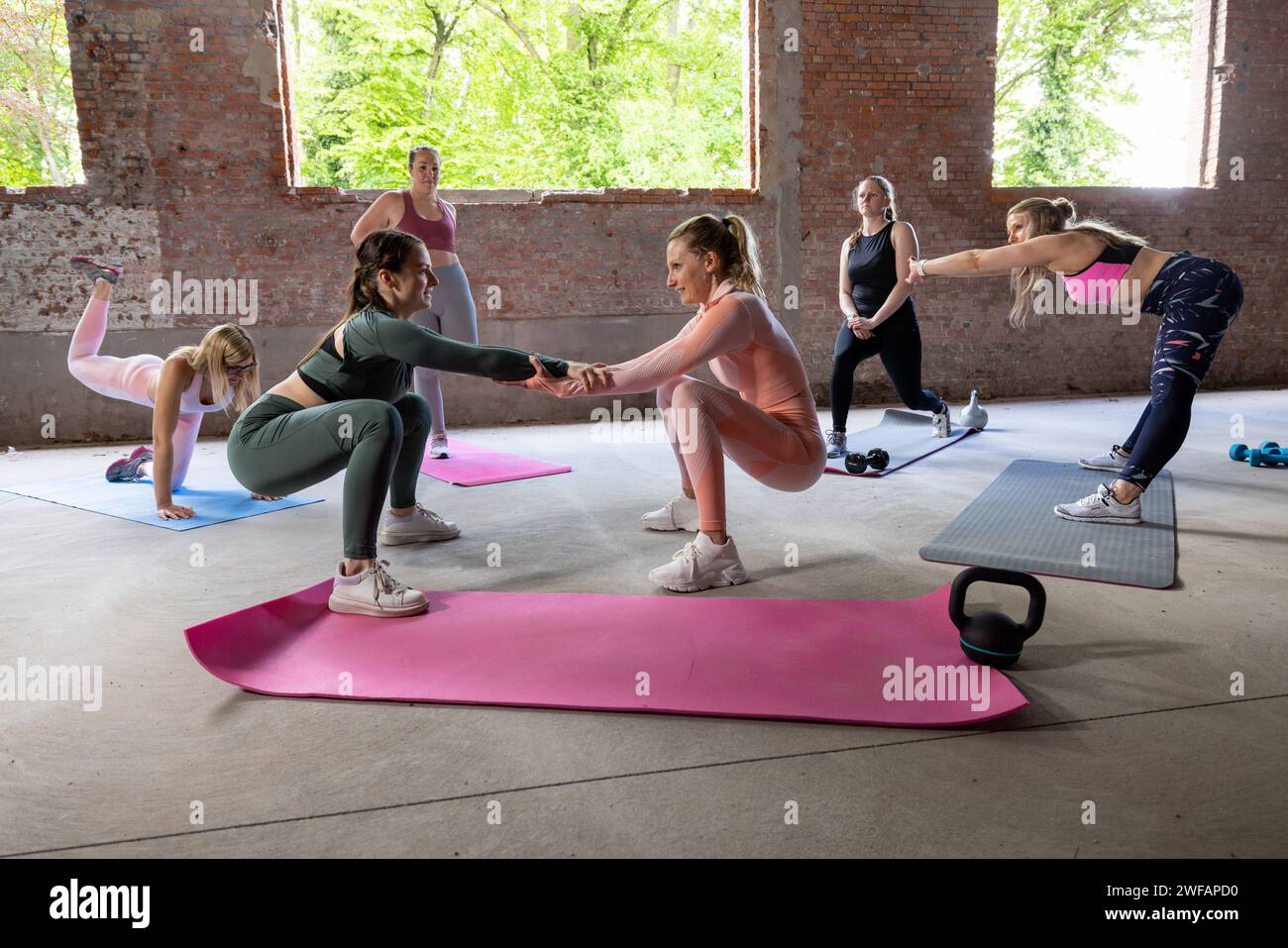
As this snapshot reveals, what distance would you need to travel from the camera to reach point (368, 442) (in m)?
2.53

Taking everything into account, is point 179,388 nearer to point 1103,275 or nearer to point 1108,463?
point 1103,275

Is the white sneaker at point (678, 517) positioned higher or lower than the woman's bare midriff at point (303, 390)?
lower

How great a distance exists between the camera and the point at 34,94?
1113 cm

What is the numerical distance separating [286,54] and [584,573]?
5.67m

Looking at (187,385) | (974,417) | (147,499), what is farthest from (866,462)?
(147,499)

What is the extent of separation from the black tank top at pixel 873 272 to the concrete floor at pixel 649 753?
8.33 ft

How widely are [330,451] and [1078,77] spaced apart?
14379 mm

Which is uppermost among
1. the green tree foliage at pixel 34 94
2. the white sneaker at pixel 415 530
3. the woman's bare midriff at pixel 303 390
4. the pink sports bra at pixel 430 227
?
the green tree foliage at pixel 34 94

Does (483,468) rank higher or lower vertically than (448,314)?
lower

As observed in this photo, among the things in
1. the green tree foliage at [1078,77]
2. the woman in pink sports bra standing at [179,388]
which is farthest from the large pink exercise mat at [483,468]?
the green tree foliage at [1078,77]

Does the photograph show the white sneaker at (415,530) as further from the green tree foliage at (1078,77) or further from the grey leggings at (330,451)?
the green tree foliage at (1078,77)

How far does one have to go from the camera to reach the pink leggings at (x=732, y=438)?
268 cm

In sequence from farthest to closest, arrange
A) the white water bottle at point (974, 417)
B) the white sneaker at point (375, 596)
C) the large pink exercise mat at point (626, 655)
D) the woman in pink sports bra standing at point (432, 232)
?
1. the white water bottle at point (974, 417)
2. the woman in pink sports bra standing at point (432, 232)
3. the white sneaker at point (375, 596)
4. the large pink exercise mat at point (626, 655)
